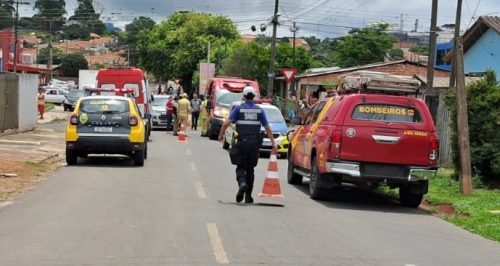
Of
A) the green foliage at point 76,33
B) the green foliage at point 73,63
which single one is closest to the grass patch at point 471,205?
the green foliage at point 73,63

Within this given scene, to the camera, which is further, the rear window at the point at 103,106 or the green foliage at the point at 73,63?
the green foliage at the point at 73,63

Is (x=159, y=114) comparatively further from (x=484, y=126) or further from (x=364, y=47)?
(x=364, y=47)

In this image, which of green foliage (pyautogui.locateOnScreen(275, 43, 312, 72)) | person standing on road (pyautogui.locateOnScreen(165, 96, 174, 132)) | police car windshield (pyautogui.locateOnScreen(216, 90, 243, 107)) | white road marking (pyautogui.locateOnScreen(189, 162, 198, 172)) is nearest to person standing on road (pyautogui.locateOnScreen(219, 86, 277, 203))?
white road marking (pyautogui.locateOnScreen(189, 162, 198, 172))

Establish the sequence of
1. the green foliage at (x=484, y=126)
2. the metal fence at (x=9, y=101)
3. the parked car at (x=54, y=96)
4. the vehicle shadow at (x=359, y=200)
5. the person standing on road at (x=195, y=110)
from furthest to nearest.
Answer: the parked car at (x=54, y=96) → the person standing on road at (x=195, y=110) → the metal fence at (x=9, y=101) → the green foliage at (x=484, y=126) → the vehicle shadow at (x=359, y=200)

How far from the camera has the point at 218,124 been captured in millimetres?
28781

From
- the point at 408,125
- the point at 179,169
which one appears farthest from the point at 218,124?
the point at 408,125

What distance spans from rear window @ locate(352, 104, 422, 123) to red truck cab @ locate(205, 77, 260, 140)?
1552 centimetres

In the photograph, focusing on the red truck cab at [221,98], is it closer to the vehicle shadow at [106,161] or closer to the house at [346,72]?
the vehicle shadow at [106,161]

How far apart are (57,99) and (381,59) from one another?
98.8 ft

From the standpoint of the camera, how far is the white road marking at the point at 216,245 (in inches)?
306

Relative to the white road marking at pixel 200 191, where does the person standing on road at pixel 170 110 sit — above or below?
above

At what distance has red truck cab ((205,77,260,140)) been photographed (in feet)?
95.1

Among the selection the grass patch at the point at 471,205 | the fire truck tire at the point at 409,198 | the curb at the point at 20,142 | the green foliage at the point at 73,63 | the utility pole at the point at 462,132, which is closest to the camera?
the grass patch at the point at 471,205

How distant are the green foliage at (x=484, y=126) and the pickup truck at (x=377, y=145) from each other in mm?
3262
